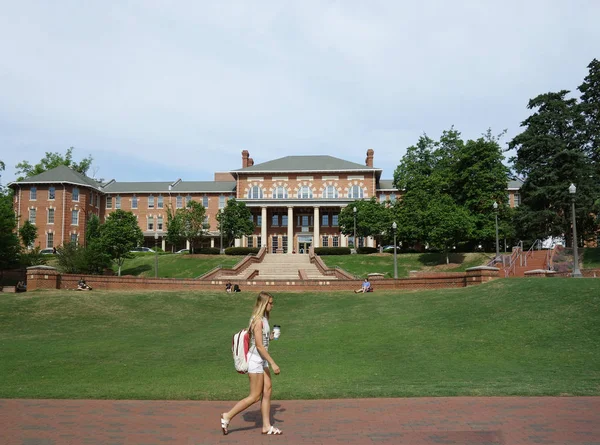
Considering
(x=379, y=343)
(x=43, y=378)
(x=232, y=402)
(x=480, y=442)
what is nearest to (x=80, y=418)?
(x=232, y=402)

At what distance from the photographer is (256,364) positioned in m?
7.16

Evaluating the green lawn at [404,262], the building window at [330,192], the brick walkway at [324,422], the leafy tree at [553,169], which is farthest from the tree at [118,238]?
the brick walkway at [324,422]

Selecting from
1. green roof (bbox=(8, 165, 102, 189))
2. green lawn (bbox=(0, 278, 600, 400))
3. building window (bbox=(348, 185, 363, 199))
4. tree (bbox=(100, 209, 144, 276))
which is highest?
green roof (bbox=(8, 165, 102, 189))

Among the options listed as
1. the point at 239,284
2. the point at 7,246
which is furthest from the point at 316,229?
the point at 7,246

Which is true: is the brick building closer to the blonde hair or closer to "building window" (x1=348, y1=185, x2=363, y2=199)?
"building window" (x1=348, y1=185, x2=363, y2=199)

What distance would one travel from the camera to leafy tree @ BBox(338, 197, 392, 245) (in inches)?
2255

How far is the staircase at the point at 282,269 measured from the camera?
140 feet

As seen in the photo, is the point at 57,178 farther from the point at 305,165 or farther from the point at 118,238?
the point at 305,165

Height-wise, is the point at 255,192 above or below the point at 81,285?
above

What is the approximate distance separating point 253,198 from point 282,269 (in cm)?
2572

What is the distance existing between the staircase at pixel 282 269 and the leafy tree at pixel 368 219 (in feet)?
27.6

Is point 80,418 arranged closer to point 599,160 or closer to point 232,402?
point 232,402

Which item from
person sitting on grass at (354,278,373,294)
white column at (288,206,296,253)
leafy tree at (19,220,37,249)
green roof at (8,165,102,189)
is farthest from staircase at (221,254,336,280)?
green roof at (8,165,102,189)

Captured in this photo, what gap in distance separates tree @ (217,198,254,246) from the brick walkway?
5399 cm
